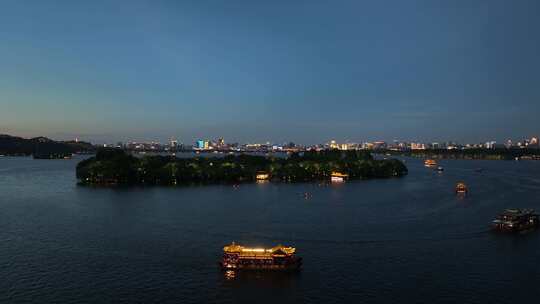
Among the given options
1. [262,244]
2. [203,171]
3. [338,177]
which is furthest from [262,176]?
[262,244]

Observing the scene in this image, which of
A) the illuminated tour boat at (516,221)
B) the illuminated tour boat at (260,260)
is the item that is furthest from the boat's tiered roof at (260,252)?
the illuminated tour boat at (516,221)

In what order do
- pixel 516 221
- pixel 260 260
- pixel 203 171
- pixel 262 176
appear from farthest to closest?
pixel 262 176, pixel 203 171, pixel 516 221, pixel 260 260

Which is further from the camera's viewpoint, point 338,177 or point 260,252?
point 338,177

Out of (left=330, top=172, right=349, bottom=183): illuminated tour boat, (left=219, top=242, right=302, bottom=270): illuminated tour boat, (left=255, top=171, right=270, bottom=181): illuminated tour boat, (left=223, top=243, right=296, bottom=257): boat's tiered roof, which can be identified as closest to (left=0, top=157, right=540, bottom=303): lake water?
(left=219, top=242, right=302, bottom=270): illuminated tour boat

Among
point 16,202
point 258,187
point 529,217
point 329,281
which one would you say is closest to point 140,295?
point 329,281

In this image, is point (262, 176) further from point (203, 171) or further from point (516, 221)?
point (516, 221)

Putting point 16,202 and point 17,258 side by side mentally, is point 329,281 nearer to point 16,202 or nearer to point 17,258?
point 17,258
